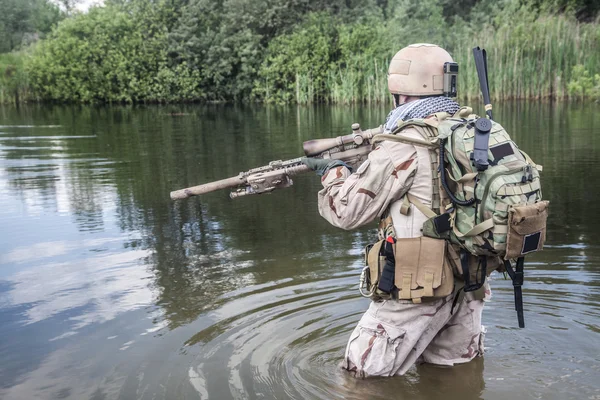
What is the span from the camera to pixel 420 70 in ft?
12.2

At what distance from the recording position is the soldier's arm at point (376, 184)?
356 cm

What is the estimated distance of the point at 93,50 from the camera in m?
39.2

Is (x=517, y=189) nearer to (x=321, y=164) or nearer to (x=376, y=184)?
(x=376, y=184)

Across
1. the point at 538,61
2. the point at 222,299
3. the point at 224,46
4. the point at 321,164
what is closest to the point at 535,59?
the point at 538,61

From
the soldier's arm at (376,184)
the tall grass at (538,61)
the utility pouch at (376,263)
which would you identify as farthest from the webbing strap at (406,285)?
the tall grass at (538,61)

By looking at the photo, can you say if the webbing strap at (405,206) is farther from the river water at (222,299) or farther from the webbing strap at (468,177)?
the river water at (222,299)

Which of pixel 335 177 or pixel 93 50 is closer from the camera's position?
pixel 335 177

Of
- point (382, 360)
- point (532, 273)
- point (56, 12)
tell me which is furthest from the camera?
point (56, 12)

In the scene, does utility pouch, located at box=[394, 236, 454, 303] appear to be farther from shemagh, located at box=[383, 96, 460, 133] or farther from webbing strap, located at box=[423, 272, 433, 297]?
shemagh, located at box=[383, 96, 460, 133]

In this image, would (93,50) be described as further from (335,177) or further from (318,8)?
(335,177)

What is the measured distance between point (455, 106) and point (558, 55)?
74.1 ft

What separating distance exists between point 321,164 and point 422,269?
0.88 meters

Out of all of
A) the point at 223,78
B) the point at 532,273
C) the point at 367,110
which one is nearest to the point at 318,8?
the point at 223,78

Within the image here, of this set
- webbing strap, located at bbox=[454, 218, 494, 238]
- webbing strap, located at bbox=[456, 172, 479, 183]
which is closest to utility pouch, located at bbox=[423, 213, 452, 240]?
webbing strap, located at bbox=[454, 218, 494, 238]
